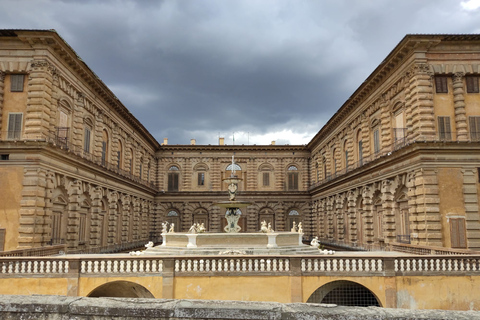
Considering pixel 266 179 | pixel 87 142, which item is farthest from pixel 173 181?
pixel 87 142

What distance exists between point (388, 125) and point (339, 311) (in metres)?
24.8

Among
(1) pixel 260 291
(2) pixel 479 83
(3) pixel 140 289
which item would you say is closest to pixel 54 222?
(3) pixel 140 289

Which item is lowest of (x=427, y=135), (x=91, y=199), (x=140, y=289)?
(x=140, y=289)

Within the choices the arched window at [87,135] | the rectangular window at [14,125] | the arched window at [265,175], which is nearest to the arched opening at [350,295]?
the rectangular window at [14,125]

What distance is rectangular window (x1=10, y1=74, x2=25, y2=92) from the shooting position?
22.9 meters

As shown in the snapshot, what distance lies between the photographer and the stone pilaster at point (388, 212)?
1033 inches

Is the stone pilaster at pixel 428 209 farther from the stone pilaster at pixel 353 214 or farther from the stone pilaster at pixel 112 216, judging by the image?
the stone pilaster at pixel 112 216

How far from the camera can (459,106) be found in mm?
22922

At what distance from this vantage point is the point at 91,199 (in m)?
29.9

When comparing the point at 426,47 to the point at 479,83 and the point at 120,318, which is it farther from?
the point at 120,318

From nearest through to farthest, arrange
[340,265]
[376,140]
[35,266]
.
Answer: [35,266], [340,265], [376,140]

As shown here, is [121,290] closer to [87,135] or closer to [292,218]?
[87,135]

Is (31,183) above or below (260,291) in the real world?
above

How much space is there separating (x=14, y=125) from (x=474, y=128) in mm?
26613
